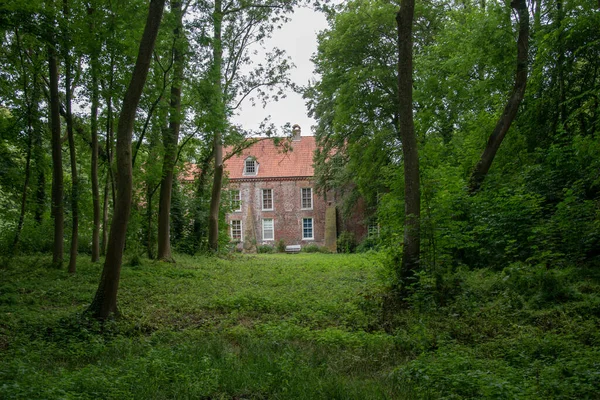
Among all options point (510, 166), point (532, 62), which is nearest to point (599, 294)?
point (510, 166)

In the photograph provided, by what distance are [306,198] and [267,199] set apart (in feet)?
10.9

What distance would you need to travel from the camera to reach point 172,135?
15.2 meters

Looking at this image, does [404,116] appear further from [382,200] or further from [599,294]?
[599,294]

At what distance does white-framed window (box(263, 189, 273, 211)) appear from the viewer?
121 ft

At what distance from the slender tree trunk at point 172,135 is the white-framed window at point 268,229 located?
68.2 ft

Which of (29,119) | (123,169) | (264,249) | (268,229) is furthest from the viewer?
(268,229)

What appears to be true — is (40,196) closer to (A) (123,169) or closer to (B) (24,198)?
(B) (24,198)

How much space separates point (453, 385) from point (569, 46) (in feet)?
37.3

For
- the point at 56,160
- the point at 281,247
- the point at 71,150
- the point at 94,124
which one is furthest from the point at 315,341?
the point at 281,247

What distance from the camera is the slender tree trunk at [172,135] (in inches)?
486

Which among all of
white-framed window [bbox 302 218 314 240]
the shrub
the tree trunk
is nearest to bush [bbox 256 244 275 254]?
the shrub

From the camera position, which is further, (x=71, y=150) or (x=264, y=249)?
(x=264, y=249)

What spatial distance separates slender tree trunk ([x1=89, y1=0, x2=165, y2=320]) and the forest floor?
43cm

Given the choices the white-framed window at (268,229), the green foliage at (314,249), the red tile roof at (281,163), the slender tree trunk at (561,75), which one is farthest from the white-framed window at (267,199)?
the slender tree trunk at (561,75)
